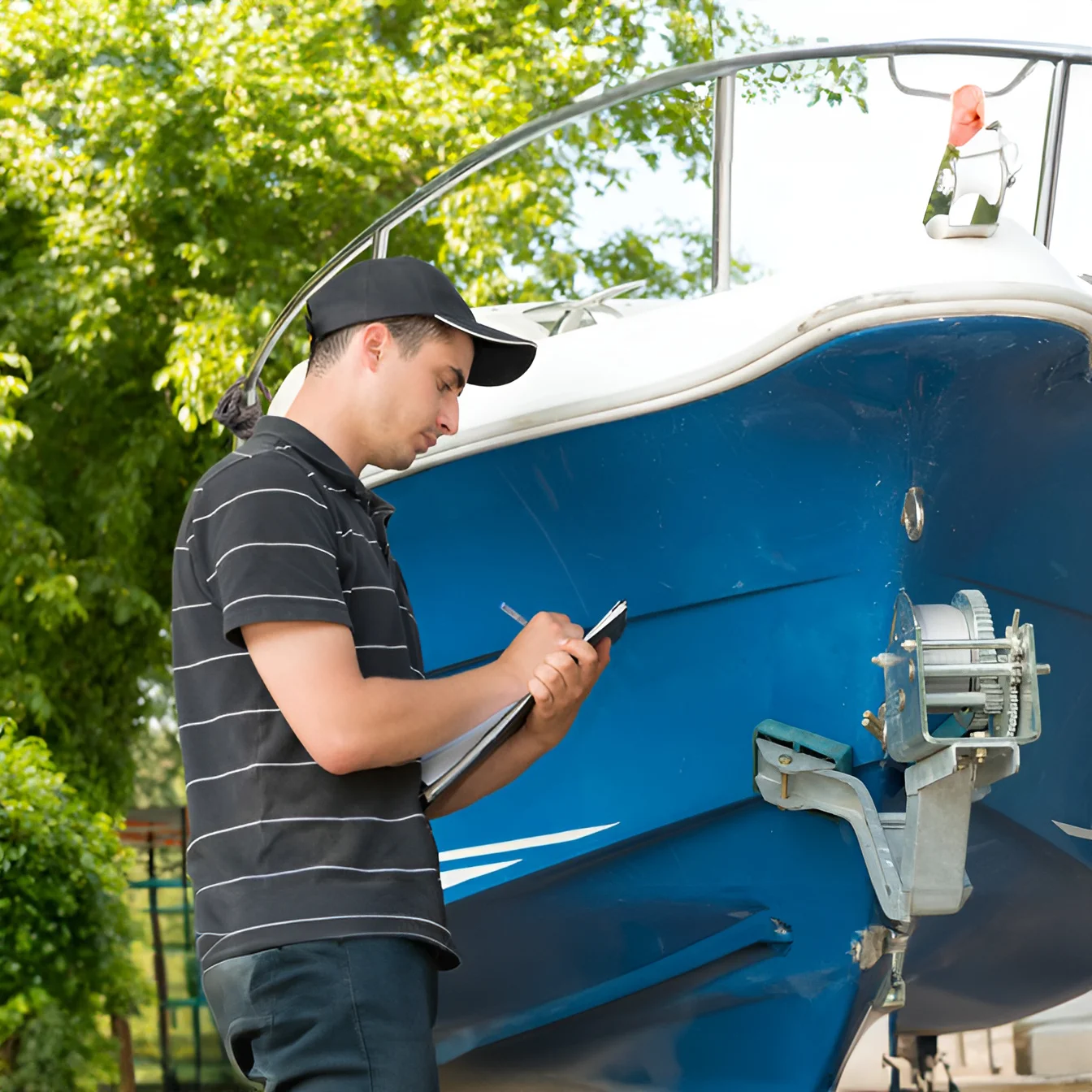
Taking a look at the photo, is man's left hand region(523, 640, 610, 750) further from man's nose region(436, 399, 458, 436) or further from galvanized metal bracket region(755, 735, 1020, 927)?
galvanized metal bracket region(755, 735, 1020, 927)

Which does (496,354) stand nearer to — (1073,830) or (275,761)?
(275,761)

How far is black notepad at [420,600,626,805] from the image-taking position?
55.2 inches

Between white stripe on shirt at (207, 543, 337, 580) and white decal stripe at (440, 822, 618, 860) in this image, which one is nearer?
white stripe on shirt at (207, 543, 337, 580)

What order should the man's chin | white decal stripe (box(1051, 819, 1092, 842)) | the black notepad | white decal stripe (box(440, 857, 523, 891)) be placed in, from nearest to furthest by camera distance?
the black notepad < the man's chin < white decal stripe (box(1051, 819, 1092, 842)) < white decal stripe (box(440, 857, 523, 891))

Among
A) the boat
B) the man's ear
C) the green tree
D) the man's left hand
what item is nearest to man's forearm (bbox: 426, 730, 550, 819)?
the man's left hand

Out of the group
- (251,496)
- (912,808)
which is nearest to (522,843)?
(912,808)

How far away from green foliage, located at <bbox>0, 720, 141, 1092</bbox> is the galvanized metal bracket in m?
3.06

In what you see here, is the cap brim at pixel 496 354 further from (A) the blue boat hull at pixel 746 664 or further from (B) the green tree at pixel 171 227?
(B) the green tree at pixel 171 227

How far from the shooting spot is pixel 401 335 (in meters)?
1.50

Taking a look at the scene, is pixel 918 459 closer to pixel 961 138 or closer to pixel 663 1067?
pixel 961 138

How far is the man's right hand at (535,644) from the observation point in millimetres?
1475

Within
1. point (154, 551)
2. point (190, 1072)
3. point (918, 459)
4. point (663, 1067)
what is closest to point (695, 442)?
point (918, 459)

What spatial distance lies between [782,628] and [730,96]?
0.96m

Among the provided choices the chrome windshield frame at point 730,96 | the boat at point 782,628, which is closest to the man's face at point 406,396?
the boat at point 782,628
